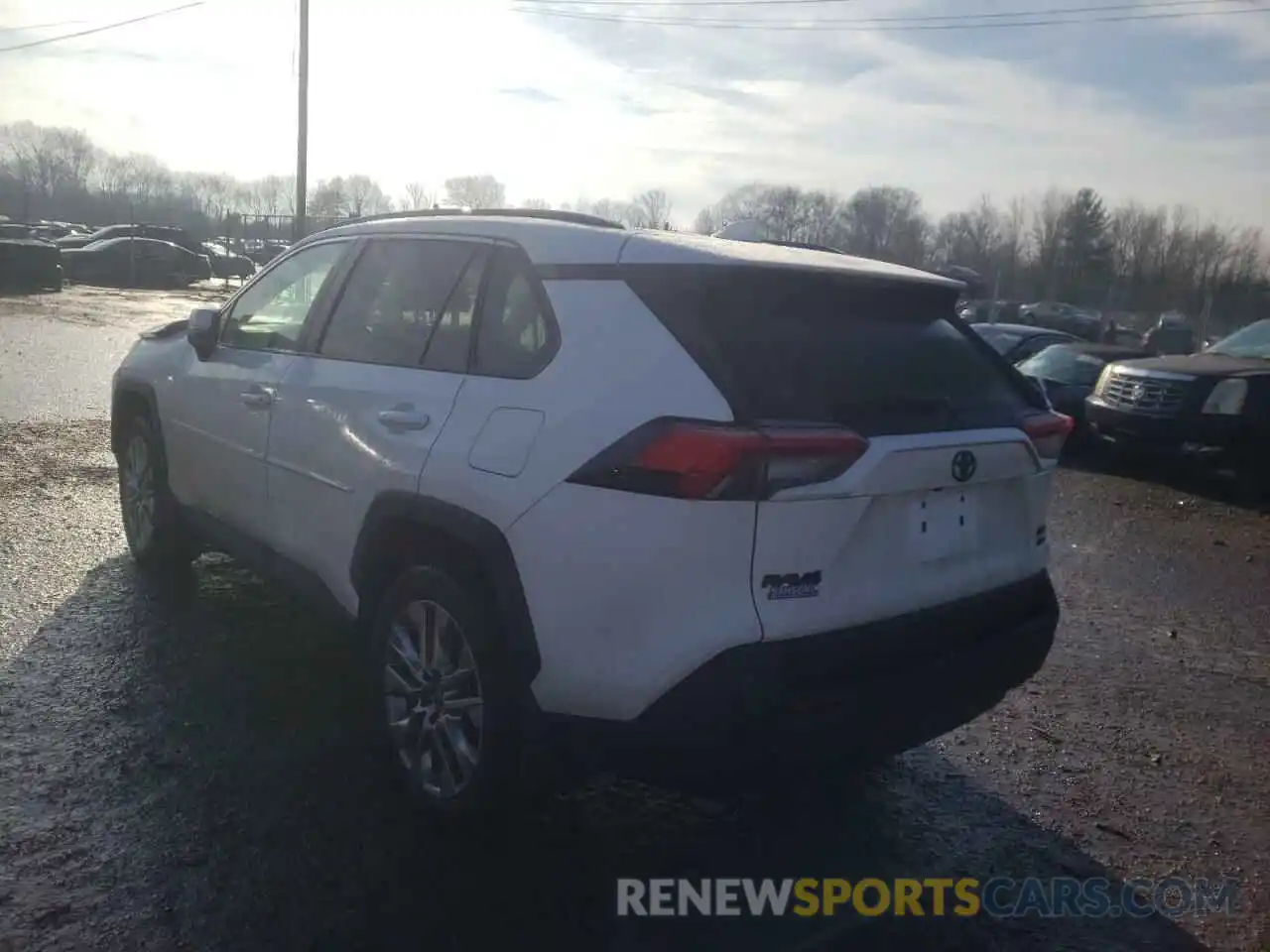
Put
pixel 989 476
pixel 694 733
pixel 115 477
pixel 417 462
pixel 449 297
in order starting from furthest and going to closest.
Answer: pixel 115 477 → pixel 449 297 → pixel 417 462 → pixel 989 476 → pixel 694 733

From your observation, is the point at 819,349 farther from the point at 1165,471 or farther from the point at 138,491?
the point at 1165,471

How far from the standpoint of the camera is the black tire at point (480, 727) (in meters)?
3.20

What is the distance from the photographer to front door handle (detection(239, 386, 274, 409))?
4.49m

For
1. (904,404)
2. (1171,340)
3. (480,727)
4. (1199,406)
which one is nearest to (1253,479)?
(1199,406)

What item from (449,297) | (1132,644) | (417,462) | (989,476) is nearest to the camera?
(989,476)

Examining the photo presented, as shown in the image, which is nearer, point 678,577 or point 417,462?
point 678,577

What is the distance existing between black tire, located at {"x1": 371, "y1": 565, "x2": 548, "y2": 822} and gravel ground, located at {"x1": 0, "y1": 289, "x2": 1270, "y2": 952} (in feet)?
0.52

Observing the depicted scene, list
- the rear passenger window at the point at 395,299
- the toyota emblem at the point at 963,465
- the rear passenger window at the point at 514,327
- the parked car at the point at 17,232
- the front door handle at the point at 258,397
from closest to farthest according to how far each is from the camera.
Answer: the toyota emblem at the point at 963,465 → the rear passenger window at the point at 514,327 → the rear passenger window at the point at 395,299 → the front door handle at the point at 258,397 → the parked car at the point at 17,232

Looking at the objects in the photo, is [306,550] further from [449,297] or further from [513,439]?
[513,439]

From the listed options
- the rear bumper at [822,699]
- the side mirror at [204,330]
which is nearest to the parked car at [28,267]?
the side mirror at [204,330]

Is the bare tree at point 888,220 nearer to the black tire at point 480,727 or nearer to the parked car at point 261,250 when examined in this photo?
the parked car at point 261,250

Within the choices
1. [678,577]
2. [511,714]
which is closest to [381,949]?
[511,714]

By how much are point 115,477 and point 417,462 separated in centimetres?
548

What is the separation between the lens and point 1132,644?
5.91m
